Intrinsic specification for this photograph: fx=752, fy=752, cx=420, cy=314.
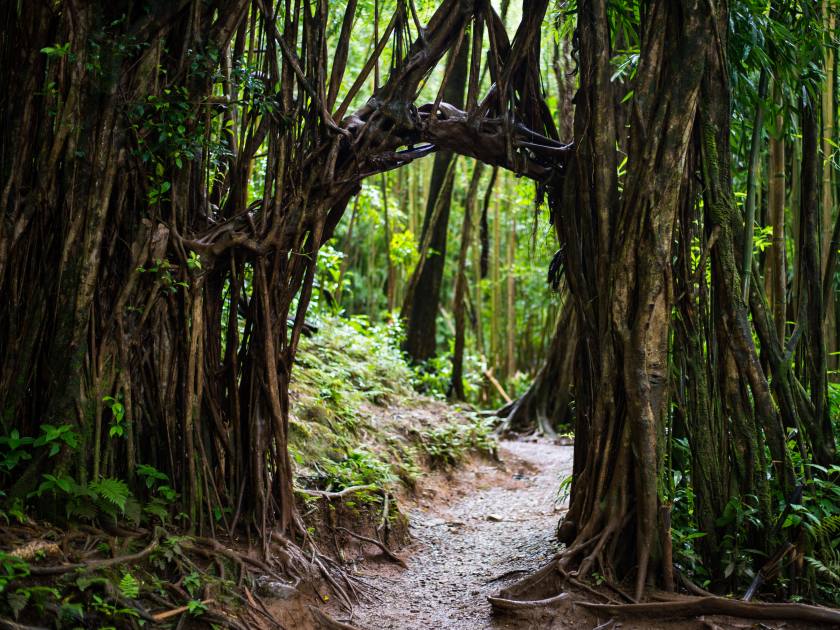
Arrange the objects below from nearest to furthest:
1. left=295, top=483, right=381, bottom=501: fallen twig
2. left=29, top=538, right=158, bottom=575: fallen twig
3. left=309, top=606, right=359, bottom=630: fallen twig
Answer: left=29, top=538, right=158, bottom=575: fallen twig → left=309, top=606, right=359, bottom=630: fallen twig → left=295, top=483, right=381, bottom=501: fallen twig

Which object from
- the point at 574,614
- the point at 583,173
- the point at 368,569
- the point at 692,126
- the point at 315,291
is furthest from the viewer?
the point at 315,291

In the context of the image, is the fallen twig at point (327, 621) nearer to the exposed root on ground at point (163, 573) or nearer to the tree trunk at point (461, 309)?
the exposed root on ground at point (163, 573)

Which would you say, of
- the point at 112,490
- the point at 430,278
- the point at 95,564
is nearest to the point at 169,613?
the point at 95,564

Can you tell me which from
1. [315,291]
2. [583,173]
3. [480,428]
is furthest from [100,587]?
[315,291]

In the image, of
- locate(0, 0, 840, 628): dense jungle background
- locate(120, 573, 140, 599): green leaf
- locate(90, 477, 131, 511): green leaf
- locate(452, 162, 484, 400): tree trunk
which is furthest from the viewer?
locate(452, 162, 484, 400): tree trunk

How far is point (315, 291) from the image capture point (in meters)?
9.66

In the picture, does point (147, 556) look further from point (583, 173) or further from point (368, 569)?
point (583, 173)

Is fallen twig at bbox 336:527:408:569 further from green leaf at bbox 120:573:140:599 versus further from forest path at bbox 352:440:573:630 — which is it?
green leaf at bbox 120:573:140:599

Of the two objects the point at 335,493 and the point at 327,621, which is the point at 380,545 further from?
the point at 327,621

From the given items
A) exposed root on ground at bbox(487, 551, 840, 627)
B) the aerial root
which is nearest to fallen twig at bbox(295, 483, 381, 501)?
exposed root on ground at bbox(487, 551, 840, 627)

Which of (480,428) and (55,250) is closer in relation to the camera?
(55,250)

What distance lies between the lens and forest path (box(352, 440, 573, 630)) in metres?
4.00

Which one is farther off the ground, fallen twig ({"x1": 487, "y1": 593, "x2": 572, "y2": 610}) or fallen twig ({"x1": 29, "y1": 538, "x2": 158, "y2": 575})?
fallen twig ({"x1": 29, "y1": 538, "x2": 158, "y2": 575})

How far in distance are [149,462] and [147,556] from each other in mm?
514
